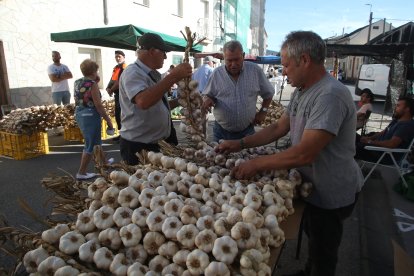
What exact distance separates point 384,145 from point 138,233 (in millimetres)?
4107

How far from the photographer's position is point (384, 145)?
14.5 feet

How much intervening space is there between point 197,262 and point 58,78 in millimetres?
7261

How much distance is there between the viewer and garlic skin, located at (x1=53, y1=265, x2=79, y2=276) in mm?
1169

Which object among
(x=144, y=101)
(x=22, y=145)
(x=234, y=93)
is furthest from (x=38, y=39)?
(x=144, y=101)

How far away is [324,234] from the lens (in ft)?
6.66

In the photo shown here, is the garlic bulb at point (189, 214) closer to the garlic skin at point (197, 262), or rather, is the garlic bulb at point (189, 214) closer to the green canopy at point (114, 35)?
the garlic skin at point (197, 262)

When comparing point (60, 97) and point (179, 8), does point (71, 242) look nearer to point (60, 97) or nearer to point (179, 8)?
point (60, 97)

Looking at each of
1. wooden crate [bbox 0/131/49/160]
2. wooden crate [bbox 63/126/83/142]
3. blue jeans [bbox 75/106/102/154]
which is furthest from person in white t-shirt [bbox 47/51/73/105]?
blue jeans [bbox 75/106/102/154]

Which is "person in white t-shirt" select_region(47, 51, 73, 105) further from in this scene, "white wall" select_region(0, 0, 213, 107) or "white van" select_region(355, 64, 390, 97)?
"white van" select_region(355, 64, 390, 97)

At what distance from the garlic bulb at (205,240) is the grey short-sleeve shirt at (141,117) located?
60.2 inches

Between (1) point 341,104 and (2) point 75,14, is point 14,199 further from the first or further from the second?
(2) point 75,14

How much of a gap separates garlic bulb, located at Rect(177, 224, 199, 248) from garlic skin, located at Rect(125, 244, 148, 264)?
0.16 metres

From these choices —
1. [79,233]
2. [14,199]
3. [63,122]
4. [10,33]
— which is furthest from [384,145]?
[10,33]

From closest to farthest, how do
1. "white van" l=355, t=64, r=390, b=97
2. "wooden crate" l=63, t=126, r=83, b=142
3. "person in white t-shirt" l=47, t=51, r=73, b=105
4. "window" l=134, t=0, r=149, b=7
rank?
"person in white t-shirt" l=47, t=51, r=73, b=105 < "wooden crate" l=63, t=126, r=83, b=142 < "window" l=134, t=0, r=149, b=7 < "white van" l=355, t=64, r=390, b=97
